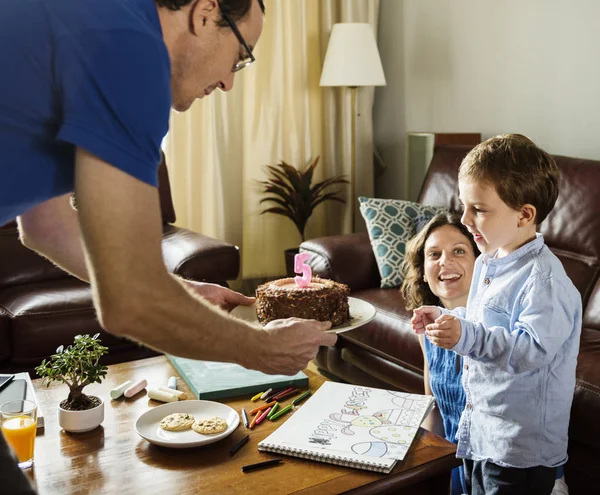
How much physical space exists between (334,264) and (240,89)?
1598mm

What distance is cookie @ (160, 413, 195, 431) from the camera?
5.59ft

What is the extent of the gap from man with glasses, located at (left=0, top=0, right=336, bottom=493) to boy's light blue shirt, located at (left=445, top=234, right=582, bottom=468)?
0.75m

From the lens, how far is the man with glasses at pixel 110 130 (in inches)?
37.7

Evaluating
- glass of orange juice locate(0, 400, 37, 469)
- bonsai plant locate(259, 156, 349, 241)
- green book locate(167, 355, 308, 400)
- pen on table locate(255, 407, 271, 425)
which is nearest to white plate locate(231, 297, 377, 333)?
green book locate(167, 355, 308, 400)

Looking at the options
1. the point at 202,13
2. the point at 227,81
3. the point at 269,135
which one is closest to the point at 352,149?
the point at 269,135

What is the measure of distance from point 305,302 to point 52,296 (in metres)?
1.17

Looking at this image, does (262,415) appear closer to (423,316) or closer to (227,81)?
(423,316)

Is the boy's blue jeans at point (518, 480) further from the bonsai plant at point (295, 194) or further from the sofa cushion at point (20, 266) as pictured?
the bonsai plant at point (295, 194)

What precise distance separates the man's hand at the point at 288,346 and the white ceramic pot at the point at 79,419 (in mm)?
639

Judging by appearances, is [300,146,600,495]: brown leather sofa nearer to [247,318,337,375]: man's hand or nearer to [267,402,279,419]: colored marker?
[267,402,279,419]: colored marker

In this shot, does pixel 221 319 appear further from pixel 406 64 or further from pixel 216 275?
pixel 406 64

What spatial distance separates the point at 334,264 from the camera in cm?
311

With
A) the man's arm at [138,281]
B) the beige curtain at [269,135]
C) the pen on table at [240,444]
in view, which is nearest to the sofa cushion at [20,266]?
the beige curtain at [269,135]

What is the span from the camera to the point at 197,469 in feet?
5.15
